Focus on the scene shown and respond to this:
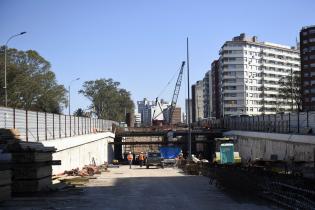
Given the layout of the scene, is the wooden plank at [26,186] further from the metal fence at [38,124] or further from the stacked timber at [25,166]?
the metal fence at [38,124]

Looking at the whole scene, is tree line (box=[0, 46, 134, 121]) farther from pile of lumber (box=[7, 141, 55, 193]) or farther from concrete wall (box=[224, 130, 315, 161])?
pile of lumber (box=[7, 141, 55, 193])

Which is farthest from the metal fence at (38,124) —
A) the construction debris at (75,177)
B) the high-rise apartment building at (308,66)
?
the high-rise apartment building at (308,66)

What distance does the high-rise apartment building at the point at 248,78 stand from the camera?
564 ft

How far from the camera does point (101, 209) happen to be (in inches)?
719

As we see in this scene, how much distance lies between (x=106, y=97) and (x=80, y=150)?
9733 centimetres

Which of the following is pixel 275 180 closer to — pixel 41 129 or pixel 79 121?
pixel 41 129

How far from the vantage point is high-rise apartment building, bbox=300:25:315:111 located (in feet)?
408

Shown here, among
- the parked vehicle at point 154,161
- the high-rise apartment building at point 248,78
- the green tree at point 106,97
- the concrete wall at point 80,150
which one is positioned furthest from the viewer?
the high-rise apartment building at point 248,78

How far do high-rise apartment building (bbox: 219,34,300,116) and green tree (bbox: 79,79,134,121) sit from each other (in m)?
31.2

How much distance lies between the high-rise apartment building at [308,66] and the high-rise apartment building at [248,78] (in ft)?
115

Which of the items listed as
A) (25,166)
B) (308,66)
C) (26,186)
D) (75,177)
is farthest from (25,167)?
(308,66)

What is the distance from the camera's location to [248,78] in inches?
6993

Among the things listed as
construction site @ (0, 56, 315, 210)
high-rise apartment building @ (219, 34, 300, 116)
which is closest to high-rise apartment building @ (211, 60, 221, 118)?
high-rise apartment building @ (219, 34, 300, 116)

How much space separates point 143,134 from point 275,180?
67952 mm
